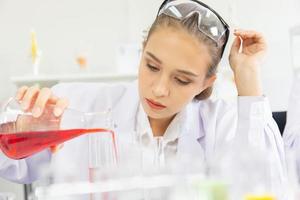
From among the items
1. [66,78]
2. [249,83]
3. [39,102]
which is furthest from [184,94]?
[66,78]

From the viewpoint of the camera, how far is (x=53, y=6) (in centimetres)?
295

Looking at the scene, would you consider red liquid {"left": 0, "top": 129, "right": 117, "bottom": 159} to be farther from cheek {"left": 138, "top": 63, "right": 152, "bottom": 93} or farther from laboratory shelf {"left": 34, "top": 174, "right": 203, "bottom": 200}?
cheek {"left": 138, "top": 63, "right": 152, "bottom": 93}

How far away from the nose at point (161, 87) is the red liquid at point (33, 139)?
1.02 feet

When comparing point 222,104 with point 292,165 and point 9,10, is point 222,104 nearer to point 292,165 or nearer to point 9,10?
point 292,165

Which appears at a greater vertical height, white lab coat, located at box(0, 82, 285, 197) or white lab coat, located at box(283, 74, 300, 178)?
white lab coat, located at box(0, 82, 285, 197)

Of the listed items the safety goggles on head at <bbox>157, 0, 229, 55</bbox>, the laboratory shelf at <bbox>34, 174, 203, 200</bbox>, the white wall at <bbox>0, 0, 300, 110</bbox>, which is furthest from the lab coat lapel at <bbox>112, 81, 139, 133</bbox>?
the white wall at <bbox>0, 0, 300, 110</bbox>

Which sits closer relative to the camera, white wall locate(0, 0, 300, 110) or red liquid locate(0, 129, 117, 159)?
red liquid locate(0, 129, 117, 159)

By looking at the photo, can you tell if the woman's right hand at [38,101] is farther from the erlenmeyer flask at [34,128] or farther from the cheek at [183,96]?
the cheek at [183,96]

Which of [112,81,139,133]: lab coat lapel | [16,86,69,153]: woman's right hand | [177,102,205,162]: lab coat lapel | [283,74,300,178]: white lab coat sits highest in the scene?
[16,86,69,153]: woman's right hand

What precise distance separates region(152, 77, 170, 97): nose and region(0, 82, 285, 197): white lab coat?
13cm

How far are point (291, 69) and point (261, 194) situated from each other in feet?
8.13

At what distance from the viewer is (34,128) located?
841 mm

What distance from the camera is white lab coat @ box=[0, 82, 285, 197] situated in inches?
44.0

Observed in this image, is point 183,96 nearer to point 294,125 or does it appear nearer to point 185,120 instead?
point 185,120
